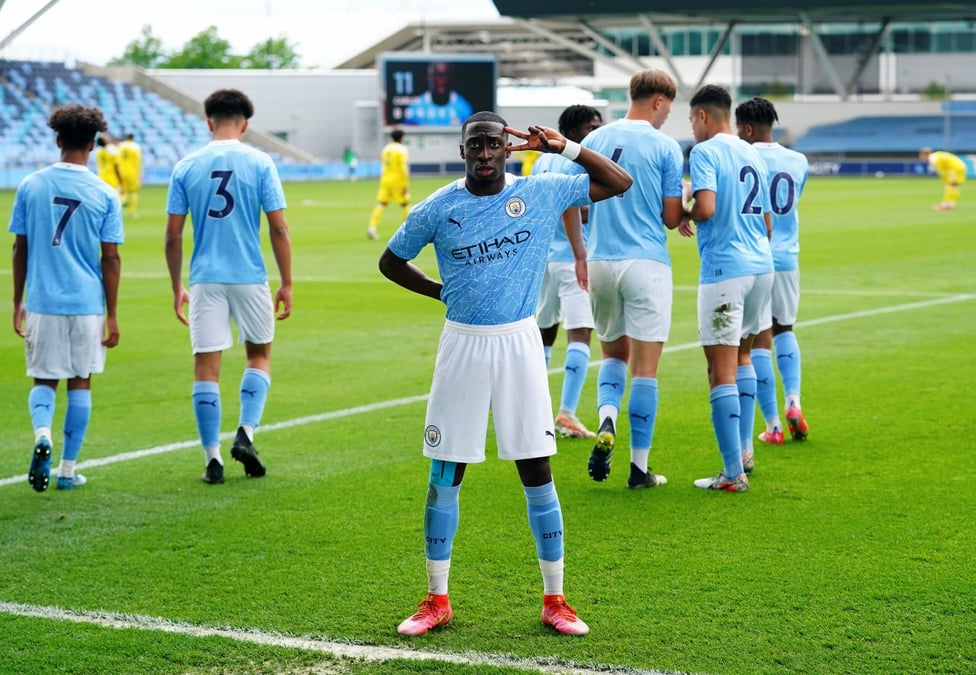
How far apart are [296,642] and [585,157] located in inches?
83.6

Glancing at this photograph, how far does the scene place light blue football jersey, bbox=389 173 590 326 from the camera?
16.3 feet

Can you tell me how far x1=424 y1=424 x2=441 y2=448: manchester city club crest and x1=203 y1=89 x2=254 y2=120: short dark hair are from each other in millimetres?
3125

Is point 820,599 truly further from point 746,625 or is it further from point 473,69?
point 473,69

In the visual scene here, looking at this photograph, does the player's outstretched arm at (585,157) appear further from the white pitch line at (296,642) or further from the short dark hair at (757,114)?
the short dark hair at (757,114)

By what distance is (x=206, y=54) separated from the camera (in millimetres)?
106062

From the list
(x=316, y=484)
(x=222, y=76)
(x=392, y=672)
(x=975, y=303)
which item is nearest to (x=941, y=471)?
(x=316, y=484)

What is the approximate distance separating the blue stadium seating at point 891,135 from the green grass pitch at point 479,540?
173 feet

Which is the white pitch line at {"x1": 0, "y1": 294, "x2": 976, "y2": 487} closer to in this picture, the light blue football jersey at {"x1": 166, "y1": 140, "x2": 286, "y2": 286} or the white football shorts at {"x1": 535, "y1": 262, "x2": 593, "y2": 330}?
the light blue football jersey at {"x1": 166, "y1": 140, "x2": 286, "y2": 286}

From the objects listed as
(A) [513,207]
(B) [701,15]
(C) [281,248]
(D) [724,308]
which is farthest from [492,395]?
(B) [701,15]

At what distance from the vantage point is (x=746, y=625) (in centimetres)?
504

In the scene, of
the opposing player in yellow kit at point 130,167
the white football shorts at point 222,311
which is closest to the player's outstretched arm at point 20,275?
the white football shorts at point 222,311

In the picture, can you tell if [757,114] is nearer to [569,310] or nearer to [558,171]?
[558,171]

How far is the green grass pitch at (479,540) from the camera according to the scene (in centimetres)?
486

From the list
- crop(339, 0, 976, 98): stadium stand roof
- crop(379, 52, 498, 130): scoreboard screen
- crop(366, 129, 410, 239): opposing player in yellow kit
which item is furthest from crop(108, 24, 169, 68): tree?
crop(366, 129, 410, 239): opposing player in yellow kit
